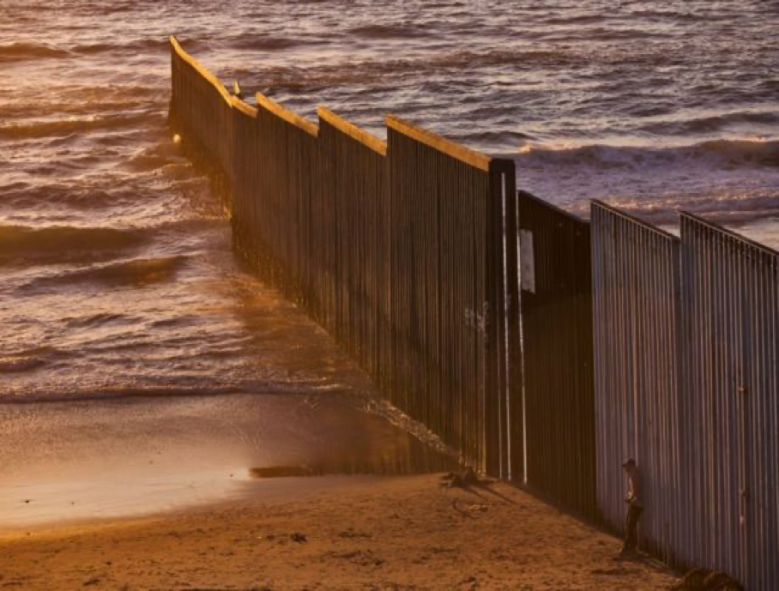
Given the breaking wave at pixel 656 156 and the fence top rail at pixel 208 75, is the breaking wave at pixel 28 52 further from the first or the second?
the breaking wave at pixel 656 156

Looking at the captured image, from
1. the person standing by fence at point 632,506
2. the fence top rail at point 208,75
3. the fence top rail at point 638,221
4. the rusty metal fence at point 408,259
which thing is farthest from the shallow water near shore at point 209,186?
the fence top rail at point 638,221

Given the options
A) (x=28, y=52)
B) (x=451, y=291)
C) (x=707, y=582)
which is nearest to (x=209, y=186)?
(x=451, y=291)

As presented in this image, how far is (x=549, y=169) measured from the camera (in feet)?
126

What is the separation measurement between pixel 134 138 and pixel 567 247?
32865mm

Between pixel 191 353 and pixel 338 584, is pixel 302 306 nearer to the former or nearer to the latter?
pixel 191 353

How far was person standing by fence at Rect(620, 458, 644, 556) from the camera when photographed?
11.1 metres

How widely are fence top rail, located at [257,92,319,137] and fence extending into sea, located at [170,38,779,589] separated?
0.21ft

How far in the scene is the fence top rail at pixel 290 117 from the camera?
61.0 ft

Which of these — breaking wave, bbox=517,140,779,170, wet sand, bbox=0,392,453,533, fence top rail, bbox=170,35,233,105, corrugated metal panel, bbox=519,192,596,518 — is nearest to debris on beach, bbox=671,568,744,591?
corrugated metal panel, bbox=519,192,596,518

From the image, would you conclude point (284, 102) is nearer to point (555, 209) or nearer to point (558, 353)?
point (558, 353)

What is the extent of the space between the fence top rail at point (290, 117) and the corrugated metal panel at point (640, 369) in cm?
743

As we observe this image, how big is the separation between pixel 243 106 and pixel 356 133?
6.54m

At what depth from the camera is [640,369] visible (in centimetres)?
1097

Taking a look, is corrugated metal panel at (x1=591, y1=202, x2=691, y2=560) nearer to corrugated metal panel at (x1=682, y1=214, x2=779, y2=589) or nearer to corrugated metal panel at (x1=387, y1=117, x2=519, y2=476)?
corrugated metal panel at (x1=682, y1=214, x2=779, y2=589)
